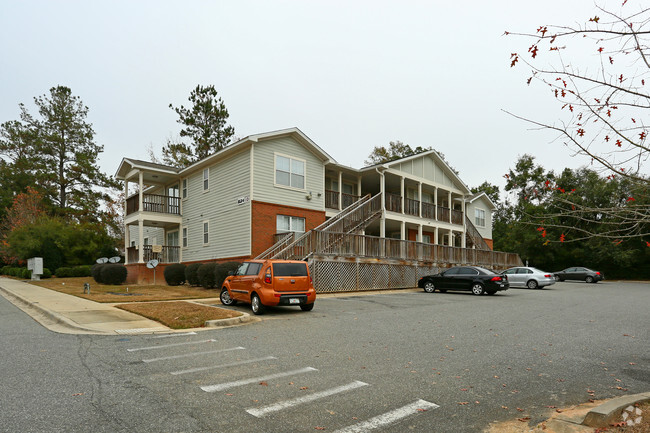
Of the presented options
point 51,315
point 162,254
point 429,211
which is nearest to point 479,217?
point 429,211

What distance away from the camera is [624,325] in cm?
1167

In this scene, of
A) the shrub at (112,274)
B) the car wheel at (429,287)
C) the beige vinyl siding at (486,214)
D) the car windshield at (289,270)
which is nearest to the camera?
the car windshield at (289,270)

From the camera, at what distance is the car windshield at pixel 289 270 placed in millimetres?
13641

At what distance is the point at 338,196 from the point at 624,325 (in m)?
19.3

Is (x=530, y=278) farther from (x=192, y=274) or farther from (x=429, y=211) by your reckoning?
(x=192, y=274)

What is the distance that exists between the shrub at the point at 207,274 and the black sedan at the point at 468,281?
11.1 meters

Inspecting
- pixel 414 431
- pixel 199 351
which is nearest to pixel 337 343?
pixel 199 351

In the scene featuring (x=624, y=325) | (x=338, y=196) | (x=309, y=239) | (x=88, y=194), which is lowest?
(x=624, y=325)

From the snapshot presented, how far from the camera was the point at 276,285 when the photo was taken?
13.5 m

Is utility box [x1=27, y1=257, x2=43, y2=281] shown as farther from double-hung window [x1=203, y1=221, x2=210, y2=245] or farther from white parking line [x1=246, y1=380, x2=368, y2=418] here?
white parking line [x1=246, y1=380, x2=368, y2=418]

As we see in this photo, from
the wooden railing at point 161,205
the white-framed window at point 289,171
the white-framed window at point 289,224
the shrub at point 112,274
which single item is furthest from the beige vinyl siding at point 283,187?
the shrub at point 112,274

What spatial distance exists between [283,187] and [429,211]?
13655mm

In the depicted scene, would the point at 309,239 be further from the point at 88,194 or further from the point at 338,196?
the point at 88,194

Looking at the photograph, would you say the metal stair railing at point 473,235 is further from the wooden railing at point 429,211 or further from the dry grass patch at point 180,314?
the dry grass patch at point 180,314
